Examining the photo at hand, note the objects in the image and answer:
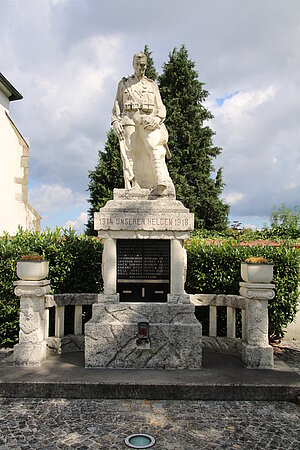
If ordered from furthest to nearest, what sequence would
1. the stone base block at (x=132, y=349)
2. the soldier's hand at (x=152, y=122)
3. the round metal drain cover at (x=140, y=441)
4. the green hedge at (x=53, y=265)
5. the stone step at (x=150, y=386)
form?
the green hedge at (x=53, y=265) < the soldier's hand at (x=152, y=122) < the stone base block at (x=132, y=349) < the stone step at (x=150, y=386) < the round metal drain cover at (x=140, y=441)

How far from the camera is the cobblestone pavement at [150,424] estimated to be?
3.51 meters

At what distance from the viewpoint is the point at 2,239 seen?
716 cm

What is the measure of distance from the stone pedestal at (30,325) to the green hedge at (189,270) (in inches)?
54.1

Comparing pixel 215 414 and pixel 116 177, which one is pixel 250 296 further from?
pixel 116 177

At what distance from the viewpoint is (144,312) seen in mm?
5398

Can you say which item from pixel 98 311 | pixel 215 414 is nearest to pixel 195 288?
pixel 98 311

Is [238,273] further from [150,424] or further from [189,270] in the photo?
[150,424]

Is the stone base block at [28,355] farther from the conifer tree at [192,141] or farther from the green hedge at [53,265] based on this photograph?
the conifer tree at [192,141]

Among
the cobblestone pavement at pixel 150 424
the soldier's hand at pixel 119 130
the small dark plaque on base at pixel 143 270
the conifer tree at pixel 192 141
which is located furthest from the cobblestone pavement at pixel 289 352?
the conifer tree at pixel 192 141

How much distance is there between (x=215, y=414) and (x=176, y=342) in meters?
1.25

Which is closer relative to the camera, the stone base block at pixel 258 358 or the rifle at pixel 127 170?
the stone base block at pixel 258 358

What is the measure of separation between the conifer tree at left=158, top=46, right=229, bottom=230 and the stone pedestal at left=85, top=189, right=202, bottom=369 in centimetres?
1367

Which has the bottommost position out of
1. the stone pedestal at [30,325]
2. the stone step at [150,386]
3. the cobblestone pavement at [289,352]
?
the cobblestone pavement at [289,352]

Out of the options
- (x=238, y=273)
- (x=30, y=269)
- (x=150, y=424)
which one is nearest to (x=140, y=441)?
(x=150, y=424)
